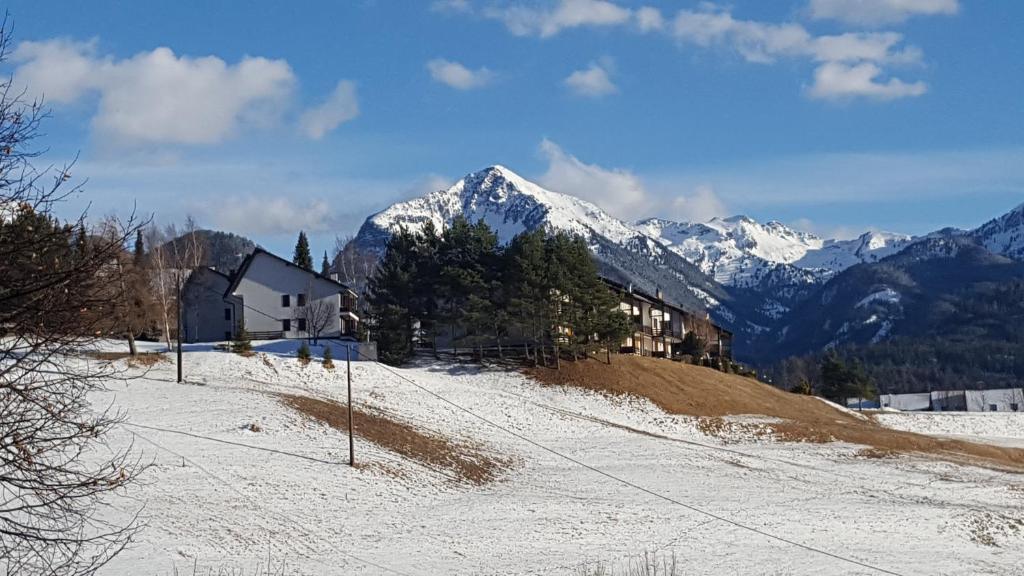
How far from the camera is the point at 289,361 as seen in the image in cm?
6944

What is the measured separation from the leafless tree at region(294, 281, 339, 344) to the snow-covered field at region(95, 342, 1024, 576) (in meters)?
20.7

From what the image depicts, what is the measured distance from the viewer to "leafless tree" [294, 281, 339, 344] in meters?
90.3

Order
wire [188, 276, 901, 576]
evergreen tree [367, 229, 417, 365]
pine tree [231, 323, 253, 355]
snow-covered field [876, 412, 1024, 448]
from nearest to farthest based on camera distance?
1. wire [188, 276, 901, 576]
2. pine tree [231, 323, 253, 355]
3. snow-covered field [876, 412, 1024, 448]
4. evergreen tree [367, 229, 417, 365]

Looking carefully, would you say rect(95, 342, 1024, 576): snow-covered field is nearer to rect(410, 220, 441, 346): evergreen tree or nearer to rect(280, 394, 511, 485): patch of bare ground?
rect(280, 394, 511, 485): patch of bare ground

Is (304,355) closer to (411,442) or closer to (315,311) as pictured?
(411,442)

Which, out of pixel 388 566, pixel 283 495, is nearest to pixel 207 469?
pixel 283 495

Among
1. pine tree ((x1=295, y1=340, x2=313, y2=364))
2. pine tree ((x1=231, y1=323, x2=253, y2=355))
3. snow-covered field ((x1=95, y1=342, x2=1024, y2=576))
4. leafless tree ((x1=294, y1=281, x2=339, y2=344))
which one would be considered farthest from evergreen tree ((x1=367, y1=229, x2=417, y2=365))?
pine tree ((x1=231, y1=323, x2=253, y2=355))

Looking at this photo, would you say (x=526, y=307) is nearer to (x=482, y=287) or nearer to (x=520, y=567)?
(x=482, y=287)

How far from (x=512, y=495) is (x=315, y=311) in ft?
157

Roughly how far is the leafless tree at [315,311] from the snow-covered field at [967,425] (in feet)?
156

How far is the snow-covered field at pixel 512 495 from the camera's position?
3519 cm

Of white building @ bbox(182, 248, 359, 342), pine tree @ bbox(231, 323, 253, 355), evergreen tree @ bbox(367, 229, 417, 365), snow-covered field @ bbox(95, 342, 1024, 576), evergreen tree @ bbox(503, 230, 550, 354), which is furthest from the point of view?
white building @ bbox(182, 248, 359, 342)

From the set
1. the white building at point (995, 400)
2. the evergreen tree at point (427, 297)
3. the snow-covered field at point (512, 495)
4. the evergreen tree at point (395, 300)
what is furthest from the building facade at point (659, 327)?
the white building at point (995, 400)

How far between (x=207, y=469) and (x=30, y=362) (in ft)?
106
